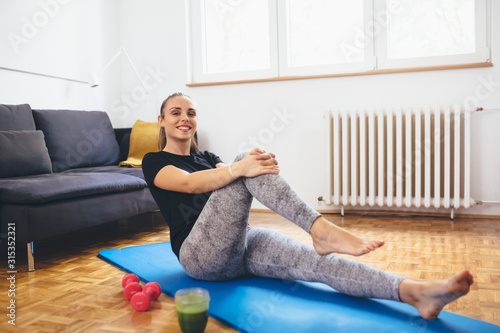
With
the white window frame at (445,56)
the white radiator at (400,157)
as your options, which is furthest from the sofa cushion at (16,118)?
A: the white window frame at (445,56)

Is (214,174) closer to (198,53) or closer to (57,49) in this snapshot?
(57,49)

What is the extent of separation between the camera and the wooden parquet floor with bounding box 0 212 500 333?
1345 millimetres

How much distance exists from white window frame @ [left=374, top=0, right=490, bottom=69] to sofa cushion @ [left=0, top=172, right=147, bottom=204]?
2.02m

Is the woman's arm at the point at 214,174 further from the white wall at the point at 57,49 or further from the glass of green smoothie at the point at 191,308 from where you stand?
the white wall at the point at 57,49

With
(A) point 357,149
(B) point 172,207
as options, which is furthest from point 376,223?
(B) point 172,207

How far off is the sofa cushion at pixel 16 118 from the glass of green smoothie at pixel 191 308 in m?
1.91

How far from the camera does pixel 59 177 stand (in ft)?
7.25

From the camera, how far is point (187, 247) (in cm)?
147

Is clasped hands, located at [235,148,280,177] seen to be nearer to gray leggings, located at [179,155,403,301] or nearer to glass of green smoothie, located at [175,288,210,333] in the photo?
gray leggings, located at [179,155,403,301]

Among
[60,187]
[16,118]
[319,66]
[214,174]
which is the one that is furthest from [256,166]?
[319,66]

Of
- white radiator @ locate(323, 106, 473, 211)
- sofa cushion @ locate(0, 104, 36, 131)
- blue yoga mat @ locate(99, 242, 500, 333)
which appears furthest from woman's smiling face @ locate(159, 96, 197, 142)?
white radiator @ locate(323, 106, 473, 211)

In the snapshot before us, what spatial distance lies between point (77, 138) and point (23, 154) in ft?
1.99

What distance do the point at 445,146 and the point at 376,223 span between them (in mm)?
698

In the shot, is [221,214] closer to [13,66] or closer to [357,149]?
[357,149]
